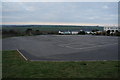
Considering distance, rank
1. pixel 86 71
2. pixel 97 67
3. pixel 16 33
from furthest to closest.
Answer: pixel 16 33
pixel 97 67
pixel 86 71

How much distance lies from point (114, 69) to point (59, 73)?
7.00ft

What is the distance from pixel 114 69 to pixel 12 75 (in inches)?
145

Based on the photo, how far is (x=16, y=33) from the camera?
39.2 m

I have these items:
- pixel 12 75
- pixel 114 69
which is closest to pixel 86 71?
pixel 114 69

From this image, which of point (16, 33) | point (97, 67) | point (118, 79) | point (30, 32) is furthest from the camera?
point (30, 32)

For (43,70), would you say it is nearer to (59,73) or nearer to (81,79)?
(59,73)

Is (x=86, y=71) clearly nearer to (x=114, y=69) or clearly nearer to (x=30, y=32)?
(x=114, y=69)

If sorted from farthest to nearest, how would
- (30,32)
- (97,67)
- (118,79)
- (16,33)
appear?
(30,32)
(16,33)
(97,67)
(118,79)

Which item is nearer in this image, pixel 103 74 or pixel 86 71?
pixel 103 74

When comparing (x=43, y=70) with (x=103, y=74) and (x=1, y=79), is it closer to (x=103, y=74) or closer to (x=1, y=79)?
(x=1, y=79)

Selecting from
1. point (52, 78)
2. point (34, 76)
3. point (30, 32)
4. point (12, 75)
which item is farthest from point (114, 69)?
point (30, 32)

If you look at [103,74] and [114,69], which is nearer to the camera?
[103,74]

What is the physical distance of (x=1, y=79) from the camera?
17.3 ft

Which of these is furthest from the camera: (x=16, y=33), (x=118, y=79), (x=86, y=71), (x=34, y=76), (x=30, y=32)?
(x=30, y=32)
